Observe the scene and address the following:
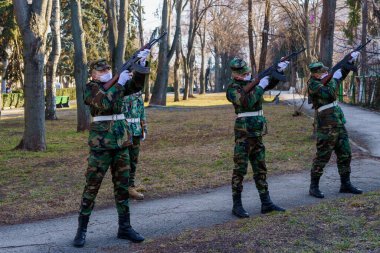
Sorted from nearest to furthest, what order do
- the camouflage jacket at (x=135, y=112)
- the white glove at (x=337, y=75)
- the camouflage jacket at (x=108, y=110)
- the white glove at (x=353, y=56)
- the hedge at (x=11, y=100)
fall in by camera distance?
1. the camouflage jacket at (x=108, y=110)
2. the camouflage jacket at (x=135, y=112)
3. the white glove at (x=337, y=75)
4. the white glove at (x=353, y=56)
5. the hedge at (x=11, y=100)

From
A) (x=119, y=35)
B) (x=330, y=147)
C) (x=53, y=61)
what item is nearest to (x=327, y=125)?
(x=330, y=147)

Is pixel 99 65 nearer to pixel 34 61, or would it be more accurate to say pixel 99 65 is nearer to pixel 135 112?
pixel 135 112

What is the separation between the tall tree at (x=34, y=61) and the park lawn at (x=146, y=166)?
0.51 metres

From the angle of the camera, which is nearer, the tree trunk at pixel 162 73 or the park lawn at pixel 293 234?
the park lawn at pixel 293 234

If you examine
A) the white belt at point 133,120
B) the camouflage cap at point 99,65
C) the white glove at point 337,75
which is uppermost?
the camouflage cap at point 99,65

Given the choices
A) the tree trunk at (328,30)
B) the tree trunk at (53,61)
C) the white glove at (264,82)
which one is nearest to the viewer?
the white glove at (264,82)

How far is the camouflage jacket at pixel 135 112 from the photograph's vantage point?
7.56 metres

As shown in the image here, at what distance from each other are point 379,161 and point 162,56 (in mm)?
24982

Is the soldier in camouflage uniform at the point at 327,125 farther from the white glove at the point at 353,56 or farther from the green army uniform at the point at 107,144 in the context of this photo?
the green army uniform at the point at 107,144

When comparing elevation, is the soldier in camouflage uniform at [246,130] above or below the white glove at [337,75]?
below

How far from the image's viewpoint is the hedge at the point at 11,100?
40812mm

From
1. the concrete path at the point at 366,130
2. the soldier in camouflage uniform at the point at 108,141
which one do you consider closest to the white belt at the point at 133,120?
the soldier in camouflage uniform at the point at 108,141

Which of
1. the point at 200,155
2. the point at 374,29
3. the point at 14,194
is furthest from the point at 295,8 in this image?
the point at 14,194

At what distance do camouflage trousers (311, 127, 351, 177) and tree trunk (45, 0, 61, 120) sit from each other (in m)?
17.1
